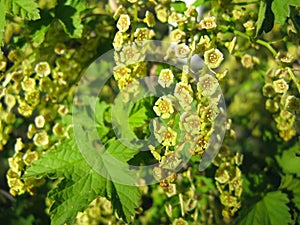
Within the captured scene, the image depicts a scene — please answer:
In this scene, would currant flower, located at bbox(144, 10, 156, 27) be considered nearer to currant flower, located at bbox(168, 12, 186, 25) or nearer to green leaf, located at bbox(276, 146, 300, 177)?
currant flower, located at bbox(168, 12, 186, 25)

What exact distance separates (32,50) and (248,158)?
0.89 metres

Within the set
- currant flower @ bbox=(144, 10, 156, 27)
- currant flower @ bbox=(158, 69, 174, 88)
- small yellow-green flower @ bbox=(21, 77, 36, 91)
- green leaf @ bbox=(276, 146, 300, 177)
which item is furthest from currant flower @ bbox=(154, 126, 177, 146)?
green leaf @ bbox=(276, 146, 300, 177)

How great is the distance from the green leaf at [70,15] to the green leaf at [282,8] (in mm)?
539

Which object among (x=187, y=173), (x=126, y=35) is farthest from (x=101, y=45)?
(x=187, y=173)

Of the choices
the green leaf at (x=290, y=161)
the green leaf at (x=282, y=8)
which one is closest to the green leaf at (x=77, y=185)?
the green leaf at (x=282, y=8)

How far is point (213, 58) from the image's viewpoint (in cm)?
136

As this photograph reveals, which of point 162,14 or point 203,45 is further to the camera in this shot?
point 162,14

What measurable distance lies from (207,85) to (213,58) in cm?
7

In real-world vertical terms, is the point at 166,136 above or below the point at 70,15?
below

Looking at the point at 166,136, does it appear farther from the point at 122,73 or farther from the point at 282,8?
the point at 282,8

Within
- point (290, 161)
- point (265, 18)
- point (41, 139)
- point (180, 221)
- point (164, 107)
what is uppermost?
point (265, 18)

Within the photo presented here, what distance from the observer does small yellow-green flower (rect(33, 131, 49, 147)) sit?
1.72m

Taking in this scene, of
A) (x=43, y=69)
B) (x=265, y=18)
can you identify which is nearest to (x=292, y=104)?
(x=265, y=18)

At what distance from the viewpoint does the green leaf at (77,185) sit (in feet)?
4.59
